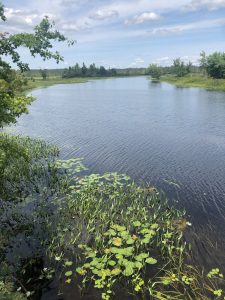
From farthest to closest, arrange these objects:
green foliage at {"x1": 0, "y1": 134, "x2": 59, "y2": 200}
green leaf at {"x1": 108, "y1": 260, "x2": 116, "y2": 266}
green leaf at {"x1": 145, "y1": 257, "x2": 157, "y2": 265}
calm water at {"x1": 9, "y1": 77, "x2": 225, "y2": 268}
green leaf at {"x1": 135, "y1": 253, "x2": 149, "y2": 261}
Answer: green foliage at {"x1": 0, "y1": 134, "x2": 59, "y2": 200} < calm water at {"x1": 9, "y1": 77, "x2": 225, "y2": 268} < green leaf at {"x1": 135, "y1": 253, "x2": 149, "y2": 261} < green leaf at {"x1": 145, "y1": 257, "x2": 157, "y2": 265} < green leaf at {"x1": 108, "y1": 260, "x2": 116, "y2": 266}

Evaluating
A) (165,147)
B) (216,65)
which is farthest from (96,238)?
(216,65)

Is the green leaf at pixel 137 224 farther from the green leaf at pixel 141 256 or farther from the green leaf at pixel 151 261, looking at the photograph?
the green leaf at pixel 151 261

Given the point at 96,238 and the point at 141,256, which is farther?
the point at 96,238

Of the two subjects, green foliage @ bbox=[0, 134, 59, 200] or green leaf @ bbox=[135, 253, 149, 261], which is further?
green foliage @ bbox=[0, 134, 59, 200]

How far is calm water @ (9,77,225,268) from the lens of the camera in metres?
19.9

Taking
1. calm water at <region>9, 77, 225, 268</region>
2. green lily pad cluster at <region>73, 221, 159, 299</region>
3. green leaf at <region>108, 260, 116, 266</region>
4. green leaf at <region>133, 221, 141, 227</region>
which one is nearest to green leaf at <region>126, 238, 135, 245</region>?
green lily pad cluster at <region>73, 221, 159, 299</region>

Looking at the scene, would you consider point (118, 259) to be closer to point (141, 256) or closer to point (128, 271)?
point (141, 256)

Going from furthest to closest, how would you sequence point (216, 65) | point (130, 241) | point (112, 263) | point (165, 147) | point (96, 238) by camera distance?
point (216, 65) → point (165, 147) → point (96, 238) → point (130, 241) → point (112, 263)

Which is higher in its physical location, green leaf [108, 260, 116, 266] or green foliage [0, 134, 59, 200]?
green foliage [0, 134, 59, 200]

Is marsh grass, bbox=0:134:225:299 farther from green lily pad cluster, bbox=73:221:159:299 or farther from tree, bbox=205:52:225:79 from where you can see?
tree, bbox=205:52:225:79

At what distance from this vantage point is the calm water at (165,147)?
1987cm

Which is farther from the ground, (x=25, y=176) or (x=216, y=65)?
(x=216, y=65)

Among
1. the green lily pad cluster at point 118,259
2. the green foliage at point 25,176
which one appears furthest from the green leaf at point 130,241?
the green foliage at point 25,176

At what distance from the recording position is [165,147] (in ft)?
116
